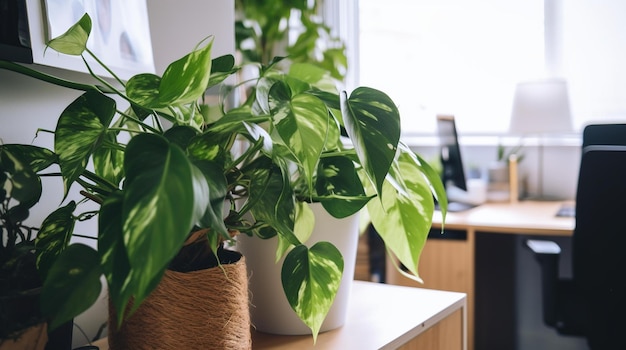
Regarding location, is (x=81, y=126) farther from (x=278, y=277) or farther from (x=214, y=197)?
(x=278, y=277)

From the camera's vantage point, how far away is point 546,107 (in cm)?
270

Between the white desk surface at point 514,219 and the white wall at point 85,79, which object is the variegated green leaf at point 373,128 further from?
the white desk surface at point 514,219

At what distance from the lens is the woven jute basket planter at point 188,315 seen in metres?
0.69

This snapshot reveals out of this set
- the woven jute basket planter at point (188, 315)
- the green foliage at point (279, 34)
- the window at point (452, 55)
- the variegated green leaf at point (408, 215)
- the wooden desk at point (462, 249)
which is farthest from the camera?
the window at point (452, 55)

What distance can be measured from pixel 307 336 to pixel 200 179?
505 mm

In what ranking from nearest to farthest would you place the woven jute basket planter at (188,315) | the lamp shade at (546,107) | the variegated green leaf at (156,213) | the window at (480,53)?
the variegated green leaf at (156,213)
the woven jute basket planter at (188,315)
the lamp shade at (546,107)
the window at (480,53)

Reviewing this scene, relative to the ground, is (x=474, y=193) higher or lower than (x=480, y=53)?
lower

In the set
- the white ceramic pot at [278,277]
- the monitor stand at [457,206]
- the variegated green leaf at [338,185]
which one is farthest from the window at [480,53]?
the variegated green leaf at [338,185]

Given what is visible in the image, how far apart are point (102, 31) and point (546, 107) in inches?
86.3

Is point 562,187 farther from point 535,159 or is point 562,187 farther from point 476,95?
point 476,95

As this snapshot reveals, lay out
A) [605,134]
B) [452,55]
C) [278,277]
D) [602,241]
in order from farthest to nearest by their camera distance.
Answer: [452,55] → [605,134] → [602,241] → [278,277]

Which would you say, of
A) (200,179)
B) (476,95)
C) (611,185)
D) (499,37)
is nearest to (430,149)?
(476,95)

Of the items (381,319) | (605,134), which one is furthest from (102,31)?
(605,134)

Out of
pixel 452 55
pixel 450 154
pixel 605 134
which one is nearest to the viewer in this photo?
pixel 605 134
